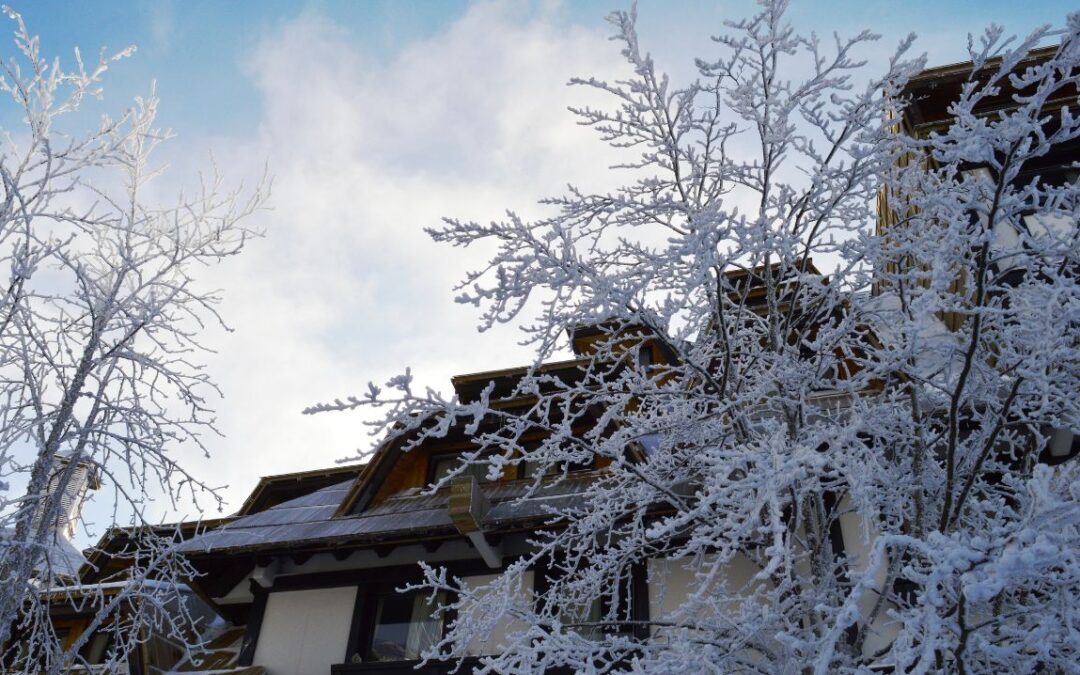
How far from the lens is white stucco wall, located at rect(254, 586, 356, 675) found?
9.74m

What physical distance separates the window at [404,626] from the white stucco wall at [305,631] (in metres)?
0.42

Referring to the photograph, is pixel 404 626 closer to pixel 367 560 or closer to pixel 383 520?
pixel 367 560

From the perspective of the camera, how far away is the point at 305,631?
396 inches

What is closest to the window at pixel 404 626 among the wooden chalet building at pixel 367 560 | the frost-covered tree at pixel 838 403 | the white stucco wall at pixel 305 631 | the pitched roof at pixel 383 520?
the wooden chalet building at pixel 367 560

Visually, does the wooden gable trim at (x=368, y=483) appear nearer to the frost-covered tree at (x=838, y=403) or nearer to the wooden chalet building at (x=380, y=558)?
the wooden chalet building at (x=380, y=558)

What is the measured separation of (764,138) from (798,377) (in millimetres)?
1987

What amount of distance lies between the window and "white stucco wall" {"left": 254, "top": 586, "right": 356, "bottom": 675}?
42 centimetres

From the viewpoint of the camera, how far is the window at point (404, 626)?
9.40 meters

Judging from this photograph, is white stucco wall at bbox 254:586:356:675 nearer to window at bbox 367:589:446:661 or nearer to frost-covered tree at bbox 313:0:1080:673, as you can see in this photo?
window at bbox 367:589:446:661

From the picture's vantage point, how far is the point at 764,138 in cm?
576

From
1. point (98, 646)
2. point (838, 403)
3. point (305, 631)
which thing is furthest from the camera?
point (98, 646)

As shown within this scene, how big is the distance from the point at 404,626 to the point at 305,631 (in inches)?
58.9

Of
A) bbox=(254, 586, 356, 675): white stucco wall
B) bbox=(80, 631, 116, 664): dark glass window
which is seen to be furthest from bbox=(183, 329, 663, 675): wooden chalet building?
bbox=(80, 631, 116, 664): dark glass window

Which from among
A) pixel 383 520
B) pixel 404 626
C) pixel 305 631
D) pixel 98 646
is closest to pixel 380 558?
pixel 383 520
